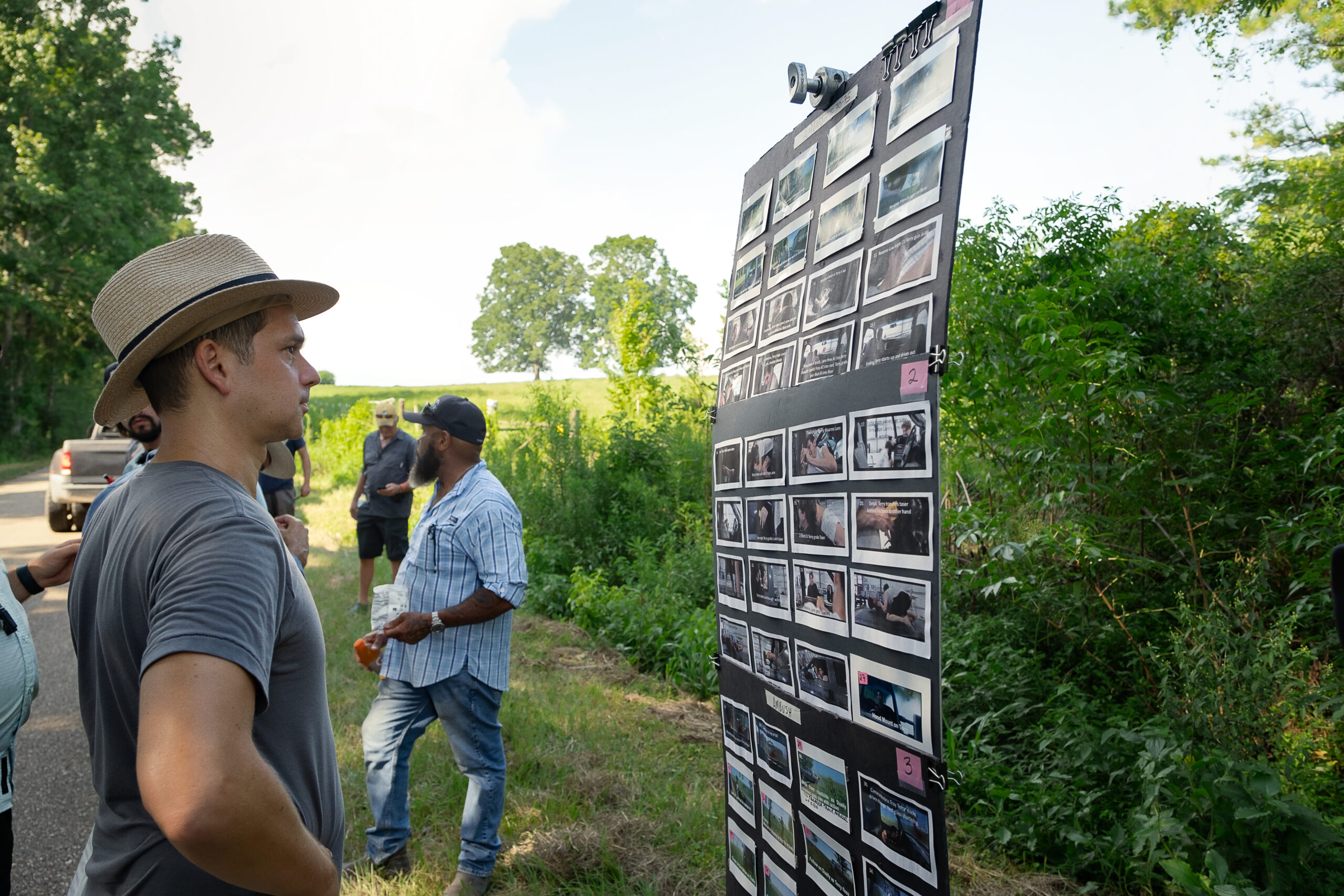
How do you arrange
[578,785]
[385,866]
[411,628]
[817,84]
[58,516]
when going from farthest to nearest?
[58,516] → [578,785] → [385,866] → [411,628] → [817,84]

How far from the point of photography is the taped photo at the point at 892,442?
172 centimetres

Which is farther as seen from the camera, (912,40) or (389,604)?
(389,604)

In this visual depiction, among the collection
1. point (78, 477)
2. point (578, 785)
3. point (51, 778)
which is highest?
point (78, 477)

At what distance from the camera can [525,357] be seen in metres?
77.5

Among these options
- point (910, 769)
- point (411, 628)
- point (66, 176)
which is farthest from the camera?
point (66, 176)

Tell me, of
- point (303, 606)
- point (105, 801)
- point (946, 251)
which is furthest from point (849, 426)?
point (105, 801)

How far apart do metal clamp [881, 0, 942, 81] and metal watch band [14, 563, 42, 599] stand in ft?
9.50

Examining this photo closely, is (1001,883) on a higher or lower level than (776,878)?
lower

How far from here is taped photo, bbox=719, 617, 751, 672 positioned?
8.30ft

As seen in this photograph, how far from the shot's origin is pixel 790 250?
239 centimetres

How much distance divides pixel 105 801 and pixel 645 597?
6403 mm

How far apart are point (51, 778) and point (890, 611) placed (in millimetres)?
5297

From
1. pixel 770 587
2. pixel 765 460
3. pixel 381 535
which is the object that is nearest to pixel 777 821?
pixel 770 587

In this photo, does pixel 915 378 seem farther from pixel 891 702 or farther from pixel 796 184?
pixel 796 184
